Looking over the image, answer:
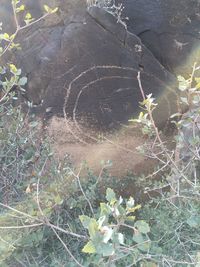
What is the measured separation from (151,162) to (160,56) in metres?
0.55

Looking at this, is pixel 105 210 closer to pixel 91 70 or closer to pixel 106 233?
pixel 106 233

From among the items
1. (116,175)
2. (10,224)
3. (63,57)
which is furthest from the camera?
(116,175)

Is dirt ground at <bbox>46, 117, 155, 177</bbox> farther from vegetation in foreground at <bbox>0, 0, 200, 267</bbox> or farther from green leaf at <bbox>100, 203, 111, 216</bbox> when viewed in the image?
green leaf at <bbox>100, 203, 111, 216</bbox>

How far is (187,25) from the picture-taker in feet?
8.10

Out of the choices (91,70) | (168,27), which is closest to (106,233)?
(91,70)

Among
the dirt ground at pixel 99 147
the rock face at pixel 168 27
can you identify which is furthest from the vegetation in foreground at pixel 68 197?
the rock face at pixel 168 27

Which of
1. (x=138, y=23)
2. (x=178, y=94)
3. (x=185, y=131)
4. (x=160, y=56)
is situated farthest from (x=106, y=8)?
(x=185, y=131)

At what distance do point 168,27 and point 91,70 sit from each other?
17.4 inches

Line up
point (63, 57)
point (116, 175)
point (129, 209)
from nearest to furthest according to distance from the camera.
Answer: point (129, 209), point (63, 57), point (116, 175)

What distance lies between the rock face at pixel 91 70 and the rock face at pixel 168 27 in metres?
0.06

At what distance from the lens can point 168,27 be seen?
248 cm

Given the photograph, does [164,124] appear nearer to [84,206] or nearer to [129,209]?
[84,206]

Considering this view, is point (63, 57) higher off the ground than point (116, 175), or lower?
higher

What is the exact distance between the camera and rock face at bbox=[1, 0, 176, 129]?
243cm
